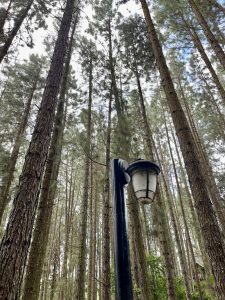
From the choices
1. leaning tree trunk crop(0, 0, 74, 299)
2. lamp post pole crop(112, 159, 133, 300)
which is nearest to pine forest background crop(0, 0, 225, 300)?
leaning tree trunk crop(0, 0, 74, 299)

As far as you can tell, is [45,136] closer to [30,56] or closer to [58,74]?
[58,74]

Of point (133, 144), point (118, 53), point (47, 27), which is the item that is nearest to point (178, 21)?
point (118, 53)

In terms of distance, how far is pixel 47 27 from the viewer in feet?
28.1

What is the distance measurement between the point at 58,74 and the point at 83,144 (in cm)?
324

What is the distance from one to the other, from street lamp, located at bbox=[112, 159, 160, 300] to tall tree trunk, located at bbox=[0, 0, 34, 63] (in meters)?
7.45

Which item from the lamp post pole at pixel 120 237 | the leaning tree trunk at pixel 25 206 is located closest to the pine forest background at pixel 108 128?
the leaning tree trunk at pixel 25 206

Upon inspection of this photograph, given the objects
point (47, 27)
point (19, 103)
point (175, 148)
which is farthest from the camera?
point (175, 148)

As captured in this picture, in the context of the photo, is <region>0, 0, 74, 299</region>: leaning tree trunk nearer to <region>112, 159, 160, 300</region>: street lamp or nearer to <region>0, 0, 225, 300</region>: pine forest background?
<region>0, 0, 225, 300</region>: pine forest background

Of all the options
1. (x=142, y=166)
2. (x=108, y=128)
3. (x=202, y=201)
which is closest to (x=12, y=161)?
(x=108, y=128)

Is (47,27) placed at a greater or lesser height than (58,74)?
greater

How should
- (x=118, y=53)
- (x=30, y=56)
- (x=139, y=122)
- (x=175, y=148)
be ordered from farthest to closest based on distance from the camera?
1. (x=175, y=148)
2. (x=30, y=56)
3. (x=139, y=122)
4. (x=118, y=53)

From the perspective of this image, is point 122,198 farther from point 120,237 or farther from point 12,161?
point 12,161

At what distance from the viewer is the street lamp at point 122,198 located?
1.47 metres

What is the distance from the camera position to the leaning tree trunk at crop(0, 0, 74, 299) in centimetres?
268
